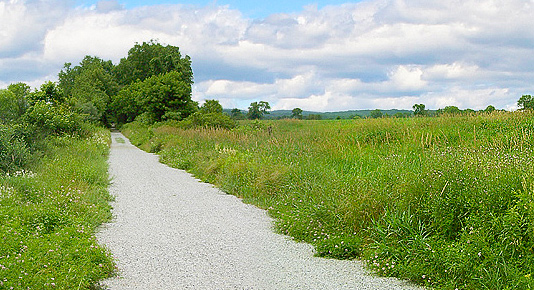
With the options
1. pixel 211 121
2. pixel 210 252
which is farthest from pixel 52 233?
pixel 211 121

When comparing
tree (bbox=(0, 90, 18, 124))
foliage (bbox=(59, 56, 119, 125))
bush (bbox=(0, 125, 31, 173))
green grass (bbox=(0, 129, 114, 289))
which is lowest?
green grass (bbox=(0, 129, 114, 289))

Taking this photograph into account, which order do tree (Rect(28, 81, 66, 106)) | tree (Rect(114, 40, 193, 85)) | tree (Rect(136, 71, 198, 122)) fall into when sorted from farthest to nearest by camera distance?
tree (Rect(114, 40, 193, 85)) → tree (Rect(136, 71, 198, 122)) → tree (Rect(28, 81, 66, 106))

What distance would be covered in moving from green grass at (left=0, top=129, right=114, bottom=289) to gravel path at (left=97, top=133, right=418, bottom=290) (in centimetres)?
33

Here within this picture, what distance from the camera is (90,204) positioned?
951 centimetres

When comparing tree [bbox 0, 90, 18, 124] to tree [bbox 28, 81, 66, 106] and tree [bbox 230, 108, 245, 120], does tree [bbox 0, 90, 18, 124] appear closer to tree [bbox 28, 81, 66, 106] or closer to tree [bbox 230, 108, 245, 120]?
tree [bbox 28, 81, 66, 106]

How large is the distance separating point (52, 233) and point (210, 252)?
2.20 metres

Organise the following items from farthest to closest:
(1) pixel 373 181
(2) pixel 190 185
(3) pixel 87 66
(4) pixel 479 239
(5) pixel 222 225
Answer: (3) pixel 87 66
(2) pixel 190 185
(5) pixel 222 225
(1) pixel 373 181
(4) pixel 479 239

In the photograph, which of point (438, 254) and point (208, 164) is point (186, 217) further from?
point (208, 164)

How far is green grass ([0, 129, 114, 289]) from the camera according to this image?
16.0 feet

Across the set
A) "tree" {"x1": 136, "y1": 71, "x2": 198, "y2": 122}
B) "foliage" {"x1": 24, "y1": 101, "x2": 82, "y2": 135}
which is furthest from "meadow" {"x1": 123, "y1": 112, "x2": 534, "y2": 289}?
"tree" {"x1": 136, "y1": 71, "x2": 198, "y2": 122}

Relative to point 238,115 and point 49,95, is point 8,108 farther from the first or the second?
point 238,115

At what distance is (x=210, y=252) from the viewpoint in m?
6.84

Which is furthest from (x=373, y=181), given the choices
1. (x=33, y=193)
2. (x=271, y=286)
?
(x=33, y=193)

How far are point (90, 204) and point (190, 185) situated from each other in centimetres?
471
